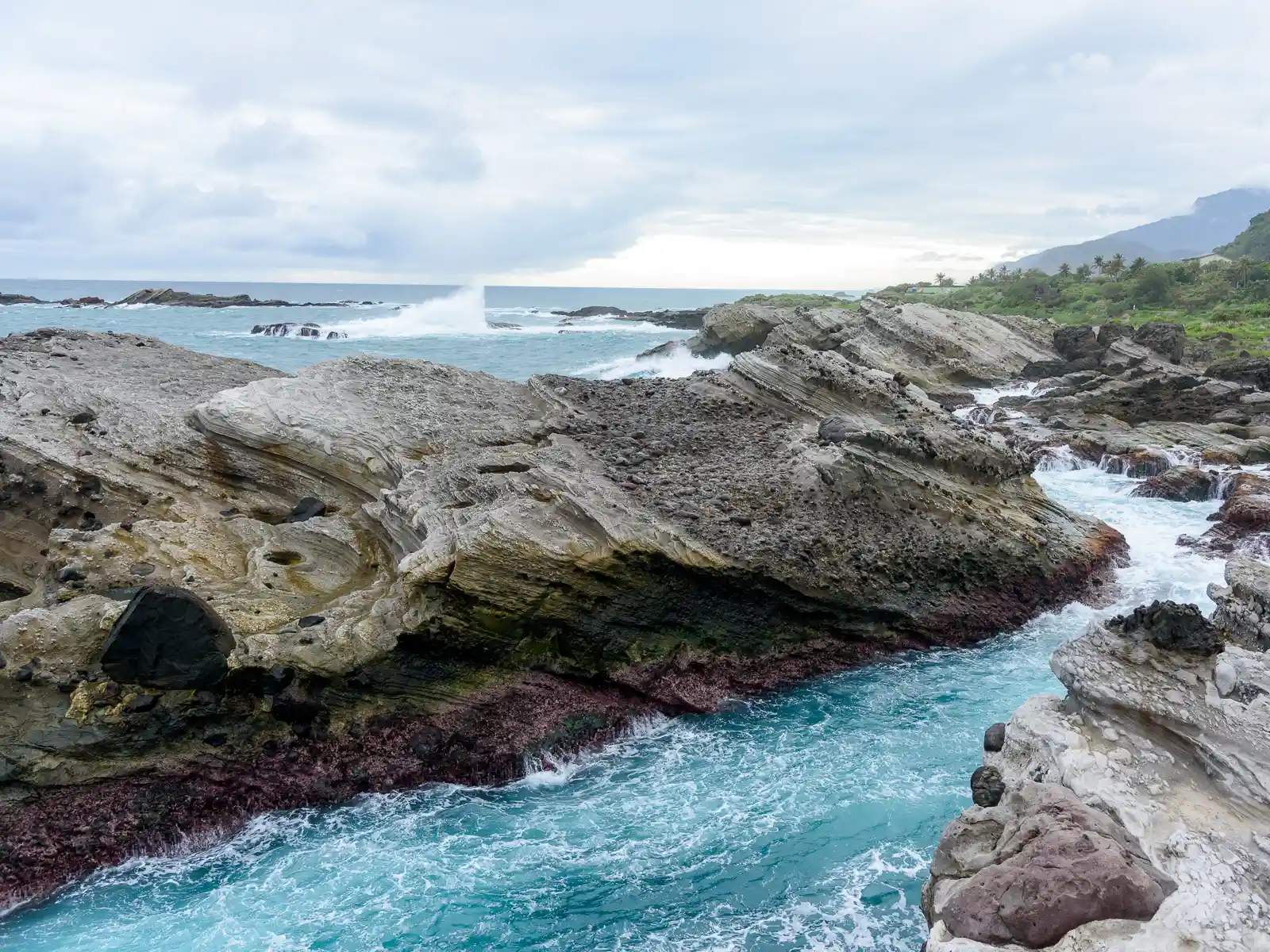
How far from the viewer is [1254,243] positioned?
104 metres

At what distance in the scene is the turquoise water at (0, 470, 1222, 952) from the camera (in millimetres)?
9211

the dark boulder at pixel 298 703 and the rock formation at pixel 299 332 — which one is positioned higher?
the rock formation at pixel 299 332

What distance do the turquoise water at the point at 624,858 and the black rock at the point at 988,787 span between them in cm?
157

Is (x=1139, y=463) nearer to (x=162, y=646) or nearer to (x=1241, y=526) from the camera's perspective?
(x=1241, y=526)

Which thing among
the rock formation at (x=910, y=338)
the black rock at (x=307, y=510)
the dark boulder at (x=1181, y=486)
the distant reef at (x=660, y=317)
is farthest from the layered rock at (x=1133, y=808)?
the distant reef at (x=660, y=317)

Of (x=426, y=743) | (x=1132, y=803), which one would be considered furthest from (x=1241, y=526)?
(x=426, y=743)

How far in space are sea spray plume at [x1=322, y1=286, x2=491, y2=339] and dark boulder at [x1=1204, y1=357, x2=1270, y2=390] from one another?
61.8m

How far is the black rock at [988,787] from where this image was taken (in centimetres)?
845

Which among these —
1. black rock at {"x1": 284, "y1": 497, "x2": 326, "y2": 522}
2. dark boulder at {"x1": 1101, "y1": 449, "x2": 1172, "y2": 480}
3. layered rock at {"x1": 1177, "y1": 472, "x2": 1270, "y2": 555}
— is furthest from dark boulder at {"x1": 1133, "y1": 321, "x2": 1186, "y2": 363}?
black rock at {"x1": 284, "y1": 497, "x2": 326, "y2": 522}

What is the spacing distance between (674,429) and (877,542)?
4.98 meters

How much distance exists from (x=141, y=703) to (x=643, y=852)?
255 inches

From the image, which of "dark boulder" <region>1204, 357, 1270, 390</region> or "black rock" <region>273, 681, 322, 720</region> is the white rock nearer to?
"black rock" <region>273, 681, 322, 720</region>

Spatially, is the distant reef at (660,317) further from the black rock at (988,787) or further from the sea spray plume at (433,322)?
the black rock at (988,787)

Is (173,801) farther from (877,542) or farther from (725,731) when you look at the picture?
(877,542)
